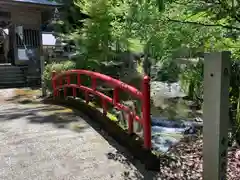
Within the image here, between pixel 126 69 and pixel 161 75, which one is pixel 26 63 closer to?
pixel 126 69

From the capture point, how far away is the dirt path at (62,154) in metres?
3.28


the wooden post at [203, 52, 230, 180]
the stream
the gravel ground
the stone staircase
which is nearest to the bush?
the stream

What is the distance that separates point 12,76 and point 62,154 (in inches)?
415

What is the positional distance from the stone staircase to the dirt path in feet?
26.5

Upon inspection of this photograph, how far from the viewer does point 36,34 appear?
14.5 m

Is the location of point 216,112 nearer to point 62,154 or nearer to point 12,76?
point 62,154

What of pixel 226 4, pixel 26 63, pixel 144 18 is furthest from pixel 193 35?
pixel 26 63

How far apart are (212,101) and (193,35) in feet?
7.68

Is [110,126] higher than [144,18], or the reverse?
[144,18]

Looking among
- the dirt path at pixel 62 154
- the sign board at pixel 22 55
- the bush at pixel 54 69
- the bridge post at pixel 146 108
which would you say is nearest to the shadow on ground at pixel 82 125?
the dirt path at pixel 62 154

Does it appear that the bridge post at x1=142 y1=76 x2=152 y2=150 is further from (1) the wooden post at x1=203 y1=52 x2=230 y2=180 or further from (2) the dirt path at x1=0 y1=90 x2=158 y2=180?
(1) the wooden post at x1=203 y1=52 x2=230 y2=180

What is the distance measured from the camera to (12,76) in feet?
43.5

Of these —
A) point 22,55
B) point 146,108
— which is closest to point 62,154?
point 146,108

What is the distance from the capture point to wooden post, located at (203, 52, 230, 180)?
211 centimetres
